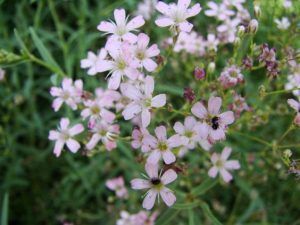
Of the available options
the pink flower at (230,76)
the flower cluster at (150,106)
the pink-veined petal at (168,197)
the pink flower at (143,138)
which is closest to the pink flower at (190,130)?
the flower cluster at (150,106)

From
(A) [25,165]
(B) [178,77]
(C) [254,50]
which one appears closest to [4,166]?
(A) [25,165]

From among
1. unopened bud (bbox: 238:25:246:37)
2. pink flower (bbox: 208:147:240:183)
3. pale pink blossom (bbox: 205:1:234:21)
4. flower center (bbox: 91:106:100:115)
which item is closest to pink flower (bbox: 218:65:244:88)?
unopened bud (bbox: 238:25:246:37)

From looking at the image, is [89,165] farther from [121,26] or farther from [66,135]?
[121,26]

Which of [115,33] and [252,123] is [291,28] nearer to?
[252,123]

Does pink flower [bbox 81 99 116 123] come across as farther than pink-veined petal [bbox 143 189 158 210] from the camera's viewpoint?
Yes

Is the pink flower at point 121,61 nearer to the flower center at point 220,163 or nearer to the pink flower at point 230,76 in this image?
the pink flower at point 230,76

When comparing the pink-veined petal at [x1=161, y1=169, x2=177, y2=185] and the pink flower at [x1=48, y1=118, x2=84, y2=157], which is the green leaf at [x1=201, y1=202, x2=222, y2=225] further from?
the pink flower at [x1=48, y1=118, x2=84, y2=157]
